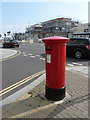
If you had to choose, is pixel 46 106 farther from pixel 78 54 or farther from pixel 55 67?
pixel 78 54

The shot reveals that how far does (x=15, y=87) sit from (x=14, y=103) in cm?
122

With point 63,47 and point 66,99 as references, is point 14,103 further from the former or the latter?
point 63,47

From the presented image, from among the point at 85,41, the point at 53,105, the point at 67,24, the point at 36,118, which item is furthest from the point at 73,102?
the point at 67,24

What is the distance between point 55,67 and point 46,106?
96cm

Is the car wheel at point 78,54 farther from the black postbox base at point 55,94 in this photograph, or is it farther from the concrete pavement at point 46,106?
the black postbox base at point 55,94

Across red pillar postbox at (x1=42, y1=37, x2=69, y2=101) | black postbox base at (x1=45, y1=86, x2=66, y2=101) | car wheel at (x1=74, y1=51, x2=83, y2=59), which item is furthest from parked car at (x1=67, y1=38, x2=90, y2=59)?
black postbox base at (x1=45, y1=86, x2=66, y2=101)

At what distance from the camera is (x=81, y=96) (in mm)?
3555

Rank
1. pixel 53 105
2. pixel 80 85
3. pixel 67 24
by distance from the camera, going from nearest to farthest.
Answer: pixel 53 105, pixel 80 85, pixel 67 24

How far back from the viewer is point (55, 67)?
10.7 ft

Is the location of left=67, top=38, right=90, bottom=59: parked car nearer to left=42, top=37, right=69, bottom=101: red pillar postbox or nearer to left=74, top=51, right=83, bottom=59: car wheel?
left=74, top=51, right=83, bottom=59: car wheel

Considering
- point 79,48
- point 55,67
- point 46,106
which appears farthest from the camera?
point 79,48

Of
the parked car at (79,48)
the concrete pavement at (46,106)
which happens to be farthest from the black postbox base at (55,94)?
the parked car at (79,48)

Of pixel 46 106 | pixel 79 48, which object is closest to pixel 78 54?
pixel 79 48

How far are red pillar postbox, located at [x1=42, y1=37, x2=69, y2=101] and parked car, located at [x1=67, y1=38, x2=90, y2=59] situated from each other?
6693 millimetres
